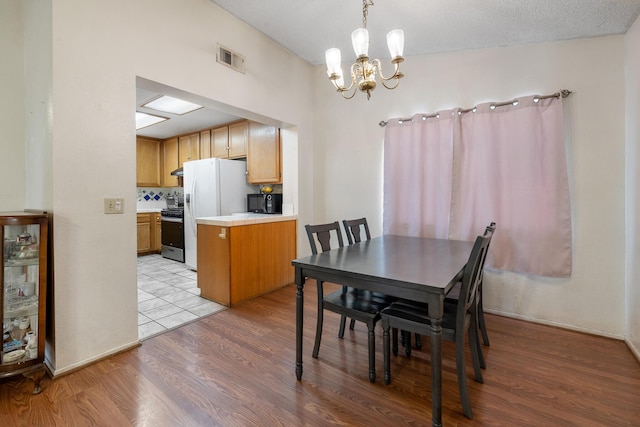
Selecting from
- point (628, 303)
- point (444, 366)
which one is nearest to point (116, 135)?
point (444, 366)

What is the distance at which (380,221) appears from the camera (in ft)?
11.0

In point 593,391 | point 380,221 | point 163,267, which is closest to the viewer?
point 593,391

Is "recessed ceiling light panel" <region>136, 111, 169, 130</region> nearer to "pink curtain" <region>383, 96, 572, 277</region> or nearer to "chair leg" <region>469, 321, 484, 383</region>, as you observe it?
"pink curtain" <region>383, 96, 572, 277</region>

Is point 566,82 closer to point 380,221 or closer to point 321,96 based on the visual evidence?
point 380,221

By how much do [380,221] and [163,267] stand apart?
11.5ft

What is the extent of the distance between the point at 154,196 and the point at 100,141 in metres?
4.79

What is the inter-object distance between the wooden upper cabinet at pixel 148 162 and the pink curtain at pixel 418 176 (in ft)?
15.9

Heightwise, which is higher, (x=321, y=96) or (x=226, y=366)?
(x=321, y=96)

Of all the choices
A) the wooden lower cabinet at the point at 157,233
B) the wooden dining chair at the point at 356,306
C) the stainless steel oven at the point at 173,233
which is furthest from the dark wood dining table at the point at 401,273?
the wooden lower cabinet at the point at 157,233

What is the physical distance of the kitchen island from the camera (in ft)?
9.59

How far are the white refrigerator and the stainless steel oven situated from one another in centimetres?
25

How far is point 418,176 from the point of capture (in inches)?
118

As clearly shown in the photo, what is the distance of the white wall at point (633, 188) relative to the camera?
2.04 m

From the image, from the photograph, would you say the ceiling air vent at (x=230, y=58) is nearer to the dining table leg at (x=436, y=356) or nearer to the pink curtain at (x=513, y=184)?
the pink curtain at (x=513, y=184)
